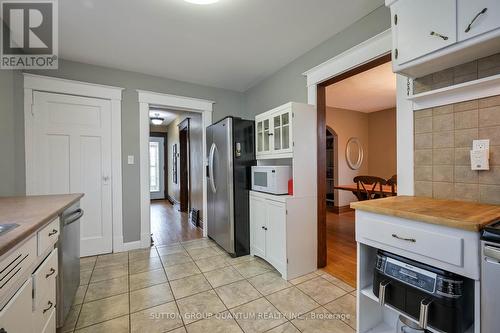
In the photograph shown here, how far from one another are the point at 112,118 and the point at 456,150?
3.55 metres

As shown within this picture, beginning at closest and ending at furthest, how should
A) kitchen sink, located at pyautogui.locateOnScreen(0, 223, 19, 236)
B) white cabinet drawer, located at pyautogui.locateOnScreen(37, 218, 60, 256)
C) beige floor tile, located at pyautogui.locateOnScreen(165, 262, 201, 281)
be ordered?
kitchen sink, located at pyautogui.locateOnScreen(0, 223, 19, 236)
white cabinet drawer, located at pyautogui.locateOnScreen(37, 218, 60, 256)
beige floor tile, located at pyautogui.locateOnScreen(165, 262, 201, 281)

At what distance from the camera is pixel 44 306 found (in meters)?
1.21

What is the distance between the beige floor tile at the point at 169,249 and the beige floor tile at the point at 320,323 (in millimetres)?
1854

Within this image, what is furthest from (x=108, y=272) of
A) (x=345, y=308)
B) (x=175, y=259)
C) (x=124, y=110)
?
(x=345, y=308)

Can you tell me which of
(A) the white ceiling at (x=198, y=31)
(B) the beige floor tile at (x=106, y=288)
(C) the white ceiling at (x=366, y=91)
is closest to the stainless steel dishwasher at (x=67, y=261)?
(B) the beige floor tile at (x=106, y=288)

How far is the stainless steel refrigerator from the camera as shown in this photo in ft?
9.19

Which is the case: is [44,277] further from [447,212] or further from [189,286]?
[447,212]

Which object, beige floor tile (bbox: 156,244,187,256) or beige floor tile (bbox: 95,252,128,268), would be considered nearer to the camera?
beige floor tile (bbox: 95,252,128,268)

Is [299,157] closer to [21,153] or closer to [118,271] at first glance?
[118,271]

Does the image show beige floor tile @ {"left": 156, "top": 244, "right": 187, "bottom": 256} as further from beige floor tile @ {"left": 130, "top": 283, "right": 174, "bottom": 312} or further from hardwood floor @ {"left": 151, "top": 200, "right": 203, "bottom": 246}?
beige floor tile @ {"left": 130, "top": 283, "right": 174, "bottom": 312}

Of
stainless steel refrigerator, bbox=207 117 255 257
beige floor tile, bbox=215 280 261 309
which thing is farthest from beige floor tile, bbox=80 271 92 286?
stainless steel refrigerator, bbox=207 117 255 257

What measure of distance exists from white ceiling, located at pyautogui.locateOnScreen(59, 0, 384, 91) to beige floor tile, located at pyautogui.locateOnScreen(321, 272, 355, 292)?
8.09 ft

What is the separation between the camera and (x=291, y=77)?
9.41ft

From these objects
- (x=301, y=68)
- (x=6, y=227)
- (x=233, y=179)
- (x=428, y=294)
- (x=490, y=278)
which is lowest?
(x=428, y=294)
